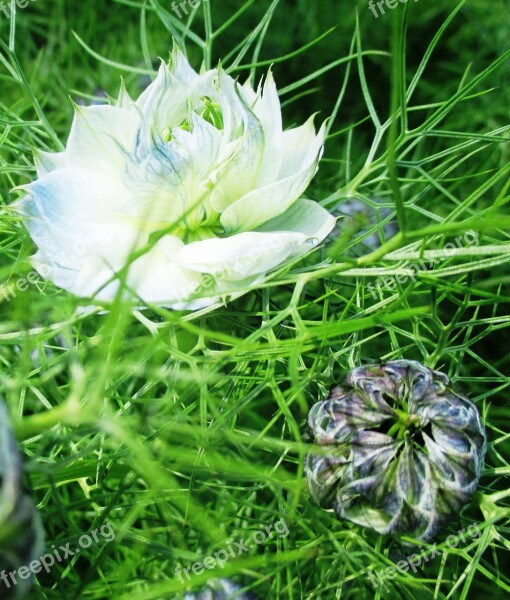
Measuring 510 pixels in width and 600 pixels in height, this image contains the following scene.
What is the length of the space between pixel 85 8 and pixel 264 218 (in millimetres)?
963

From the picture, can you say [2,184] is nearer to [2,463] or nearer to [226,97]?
[226,97]

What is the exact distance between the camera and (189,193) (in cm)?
71

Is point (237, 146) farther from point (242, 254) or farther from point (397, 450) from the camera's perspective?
point (397, 450)

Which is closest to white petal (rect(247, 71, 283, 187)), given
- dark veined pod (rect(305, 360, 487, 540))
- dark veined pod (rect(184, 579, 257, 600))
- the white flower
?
the white flower

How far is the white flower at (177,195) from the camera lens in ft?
2.20

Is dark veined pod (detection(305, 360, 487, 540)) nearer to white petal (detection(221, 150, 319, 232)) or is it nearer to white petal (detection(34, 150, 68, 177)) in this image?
white petal (detection(221, 150, 319, 232))

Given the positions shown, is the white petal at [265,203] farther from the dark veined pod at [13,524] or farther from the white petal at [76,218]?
the dark veined pod at [13,524]

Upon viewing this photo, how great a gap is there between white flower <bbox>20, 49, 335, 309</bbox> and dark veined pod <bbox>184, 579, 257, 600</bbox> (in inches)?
9.6

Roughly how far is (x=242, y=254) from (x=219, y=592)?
0.99 ft

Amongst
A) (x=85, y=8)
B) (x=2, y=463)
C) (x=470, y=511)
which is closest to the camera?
(x=2, y=463)

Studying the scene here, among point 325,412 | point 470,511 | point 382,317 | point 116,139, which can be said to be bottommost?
point 470,511

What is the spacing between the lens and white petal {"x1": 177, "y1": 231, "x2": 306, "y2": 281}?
65cm

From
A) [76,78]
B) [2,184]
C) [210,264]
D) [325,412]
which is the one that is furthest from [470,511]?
[76,78]

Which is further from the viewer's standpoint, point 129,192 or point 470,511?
point 470,511
